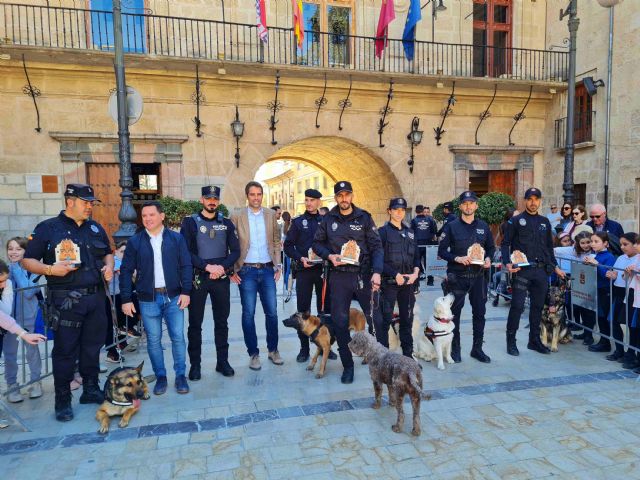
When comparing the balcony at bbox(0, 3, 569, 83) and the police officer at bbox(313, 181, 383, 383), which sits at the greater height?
the balcony at bbox(0, 3, 569, 83)

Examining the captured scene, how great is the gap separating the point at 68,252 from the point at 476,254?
4416 millimetres

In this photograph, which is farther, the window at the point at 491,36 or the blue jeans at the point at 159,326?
the window at the point at 491,36

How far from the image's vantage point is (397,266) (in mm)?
5344

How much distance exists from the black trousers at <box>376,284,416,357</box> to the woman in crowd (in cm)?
246

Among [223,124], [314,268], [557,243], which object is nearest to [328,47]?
[223,124]

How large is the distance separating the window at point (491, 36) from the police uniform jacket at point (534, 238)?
10.6m

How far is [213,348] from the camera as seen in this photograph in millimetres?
6332

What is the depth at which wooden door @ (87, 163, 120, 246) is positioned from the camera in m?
12.0

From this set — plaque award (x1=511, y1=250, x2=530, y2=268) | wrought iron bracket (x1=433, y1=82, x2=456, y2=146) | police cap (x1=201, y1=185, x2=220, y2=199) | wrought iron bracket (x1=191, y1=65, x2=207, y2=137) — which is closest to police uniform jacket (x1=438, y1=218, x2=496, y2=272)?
plaque award (x1=511, y1=250, x2=530, y2=268)

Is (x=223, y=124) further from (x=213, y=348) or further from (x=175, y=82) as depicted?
(x=213, y=348)

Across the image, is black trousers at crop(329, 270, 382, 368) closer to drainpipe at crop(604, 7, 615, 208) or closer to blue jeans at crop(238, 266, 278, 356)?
blue jeans at crop(238, 266, 278, 356)

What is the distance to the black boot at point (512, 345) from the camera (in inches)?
229

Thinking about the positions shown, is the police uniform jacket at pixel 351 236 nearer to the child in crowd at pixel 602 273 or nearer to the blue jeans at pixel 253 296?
the blue jeans at pixel 253 296

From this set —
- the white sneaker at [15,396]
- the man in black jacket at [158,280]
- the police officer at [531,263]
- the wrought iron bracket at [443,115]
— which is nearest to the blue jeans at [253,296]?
the man in black jacket at [158,280]
